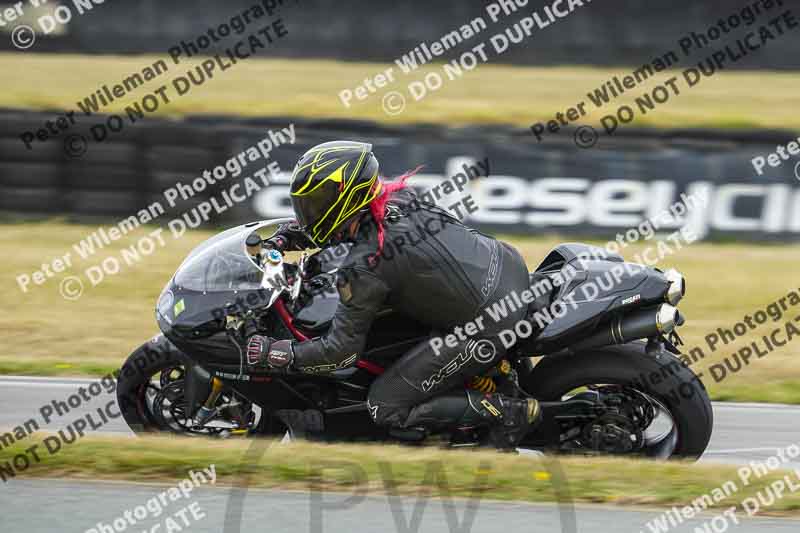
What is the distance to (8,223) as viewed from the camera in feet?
36.8

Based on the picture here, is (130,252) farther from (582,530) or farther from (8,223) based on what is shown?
(582,530)

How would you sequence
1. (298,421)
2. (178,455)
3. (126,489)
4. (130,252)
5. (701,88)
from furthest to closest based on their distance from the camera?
(701,88)
(130,252)
(298,421)
(178,455)
(126,489)

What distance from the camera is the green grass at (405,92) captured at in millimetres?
12273

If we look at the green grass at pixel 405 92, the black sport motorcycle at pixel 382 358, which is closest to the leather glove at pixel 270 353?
the black sport motorcycle at pixel 382 358

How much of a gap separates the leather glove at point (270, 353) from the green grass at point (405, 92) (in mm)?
6271

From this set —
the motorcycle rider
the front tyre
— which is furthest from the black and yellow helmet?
the front tyre

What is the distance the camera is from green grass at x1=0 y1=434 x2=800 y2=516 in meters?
4.42

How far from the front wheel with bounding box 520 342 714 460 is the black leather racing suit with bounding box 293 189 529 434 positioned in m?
0.35

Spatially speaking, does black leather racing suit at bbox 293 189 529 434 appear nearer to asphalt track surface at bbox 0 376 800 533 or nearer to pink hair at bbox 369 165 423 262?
pink hair at bbox 369 165 423 262

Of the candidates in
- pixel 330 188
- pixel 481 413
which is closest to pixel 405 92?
pixel 481 413

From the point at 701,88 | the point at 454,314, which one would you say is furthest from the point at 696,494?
the point at 701,88

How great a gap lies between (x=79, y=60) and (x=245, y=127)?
760cm

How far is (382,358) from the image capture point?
5.28m

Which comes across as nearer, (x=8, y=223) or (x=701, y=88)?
(x=8, y=223)
